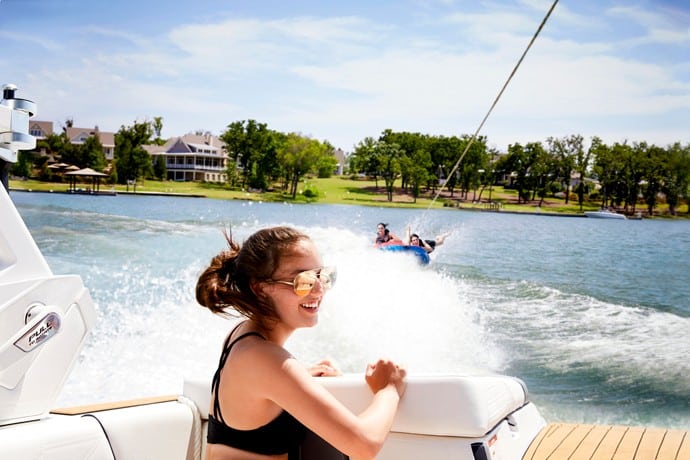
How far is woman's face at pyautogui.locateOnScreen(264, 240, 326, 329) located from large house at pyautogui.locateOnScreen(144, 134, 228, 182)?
162 ft

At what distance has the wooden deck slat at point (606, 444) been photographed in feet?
5.91

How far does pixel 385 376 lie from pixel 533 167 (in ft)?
155

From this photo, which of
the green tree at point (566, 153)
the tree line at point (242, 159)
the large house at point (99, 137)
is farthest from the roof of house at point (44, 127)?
the green tree at point (566, 153)

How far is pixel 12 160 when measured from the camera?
4.27 ft

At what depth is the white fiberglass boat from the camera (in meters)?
1.19

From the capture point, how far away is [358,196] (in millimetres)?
46625

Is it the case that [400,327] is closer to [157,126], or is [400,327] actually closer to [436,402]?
[436,402]

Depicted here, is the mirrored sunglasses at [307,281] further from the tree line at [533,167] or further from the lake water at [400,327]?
the tree line at [533,167]

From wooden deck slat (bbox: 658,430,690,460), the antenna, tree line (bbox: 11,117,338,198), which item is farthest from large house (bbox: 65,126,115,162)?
the antenna

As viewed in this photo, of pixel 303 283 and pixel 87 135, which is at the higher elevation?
pixel 87 135

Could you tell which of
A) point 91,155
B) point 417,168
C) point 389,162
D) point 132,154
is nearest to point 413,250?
point 417,168

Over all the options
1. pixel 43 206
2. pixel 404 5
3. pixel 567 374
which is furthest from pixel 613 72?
pixel 567 374

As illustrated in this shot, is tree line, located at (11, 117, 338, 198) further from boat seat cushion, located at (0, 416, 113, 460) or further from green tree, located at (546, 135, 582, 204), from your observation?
boat seat cushion, located at (0, 416, 113, 460)

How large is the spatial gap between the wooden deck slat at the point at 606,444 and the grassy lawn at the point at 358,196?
41.9 meters
